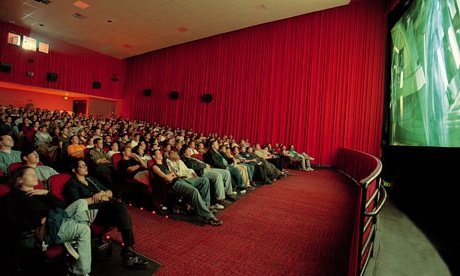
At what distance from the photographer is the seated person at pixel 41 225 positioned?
5.39ft

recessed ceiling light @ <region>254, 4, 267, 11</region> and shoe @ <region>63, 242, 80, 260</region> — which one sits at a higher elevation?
recessed ceiling light @ <region>254, 4, 267, 11</region>

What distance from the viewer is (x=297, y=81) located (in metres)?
8.95

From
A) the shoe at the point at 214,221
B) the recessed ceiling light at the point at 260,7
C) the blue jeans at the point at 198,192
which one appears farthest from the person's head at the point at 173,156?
the recessed ceiling light at the point at 260,7

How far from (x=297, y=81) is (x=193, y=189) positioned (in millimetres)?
7137

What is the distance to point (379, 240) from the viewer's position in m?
2.54

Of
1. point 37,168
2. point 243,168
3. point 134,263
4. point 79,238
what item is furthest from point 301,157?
point 79,238

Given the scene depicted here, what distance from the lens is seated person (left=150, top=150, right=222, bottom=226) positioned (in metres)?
3.02

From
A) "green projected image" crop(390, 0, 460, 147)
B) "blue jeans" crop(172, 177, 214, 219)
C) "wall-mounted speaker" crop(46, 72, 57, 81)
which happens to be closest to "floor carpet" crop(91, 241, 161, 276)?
"blue jeans" crop(172, 177, 214, 219)

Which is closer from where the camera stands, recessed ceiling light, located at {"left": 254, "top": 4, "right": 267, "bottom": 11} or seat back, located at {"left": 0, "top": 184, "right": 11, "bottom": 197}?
seat back, located at {"left": 0, "top": 184, "right": 11, "bottom": 197}

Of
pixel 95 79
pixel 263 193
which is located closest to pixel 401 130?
pixel 263 193

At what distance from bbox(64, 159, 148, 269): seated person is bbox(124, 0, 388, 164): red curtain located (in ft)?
24.5

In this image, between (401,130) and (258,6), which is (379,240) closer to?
(401,130)

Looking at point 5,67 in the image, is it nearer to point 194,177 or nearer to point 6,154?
point 6,154

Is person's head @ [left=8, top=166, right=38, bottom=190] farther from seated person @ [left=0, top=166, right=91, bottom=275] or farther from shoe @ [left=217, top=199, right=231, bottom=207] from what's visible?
shoe @ [left=217, top=199, right=231, bottom=207]
